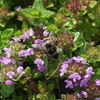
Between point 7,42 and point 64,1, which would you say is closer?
point 7,42

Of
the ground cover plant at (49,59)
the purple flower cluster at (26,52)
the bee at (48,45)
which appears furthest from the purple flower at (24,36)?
the bee at (48,45)

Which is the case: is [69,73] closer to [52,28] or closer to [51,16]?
[52,28]

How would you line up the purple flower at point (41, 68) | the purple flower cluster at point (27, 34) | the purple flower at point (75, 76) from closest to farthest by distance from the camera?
the purple flower at point (75, 76) < the purple flower at point (41, 68) < the purple flower cluster at point (27, 34)

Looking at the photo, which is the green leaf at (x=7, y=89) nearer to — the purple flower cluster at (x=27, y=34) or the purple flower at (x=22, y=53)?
the purple flower at (x=22, y=53)

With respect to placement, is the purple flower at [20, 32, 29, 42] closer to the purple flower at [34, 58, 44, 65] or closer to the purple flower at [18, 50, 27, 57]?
the purple flower at [18, 50, 27, 57]

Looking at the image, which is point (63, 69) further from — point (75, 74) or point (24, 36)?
point (24, 36)

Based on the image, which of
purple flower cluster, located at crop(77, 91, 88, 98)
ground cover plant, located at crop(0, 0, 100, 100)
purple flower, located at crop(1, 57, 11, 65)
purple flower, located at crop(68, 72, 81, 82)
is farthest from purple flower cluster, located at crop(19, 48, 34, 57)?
purple flower cluster, located at crop(77, 91, 88, 98)

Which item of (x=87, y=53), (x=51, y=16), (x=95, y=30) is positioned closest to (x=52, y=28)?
(x=51, y=16)

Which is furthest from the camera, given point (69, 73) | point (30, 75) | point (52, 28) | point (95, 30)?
point (95, 30)
